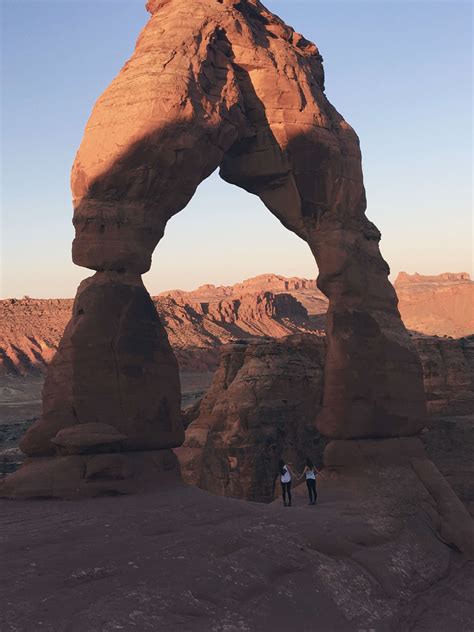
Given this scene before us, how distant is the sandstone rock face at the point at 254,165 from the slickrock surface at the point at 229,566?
2.51m

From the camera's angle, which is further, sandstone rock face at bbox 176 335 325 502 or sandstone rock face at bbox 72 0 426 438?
sandstone rock face at bbox 176 335 325 502

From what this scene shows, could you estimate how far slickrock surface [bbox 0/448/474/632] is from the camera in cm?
704

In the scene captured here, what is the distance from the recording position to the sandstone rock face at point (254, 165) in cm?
1221

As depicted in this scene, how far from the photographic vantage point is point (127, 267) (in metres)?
12.2

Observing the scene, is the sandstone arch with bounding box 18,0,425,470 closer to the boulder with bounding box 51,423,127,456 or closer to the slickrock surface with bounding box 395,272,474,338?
the boulder with bounding box 51,423,127,456

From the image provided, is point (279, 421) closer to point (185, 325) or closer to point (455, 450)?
point (455, 450)

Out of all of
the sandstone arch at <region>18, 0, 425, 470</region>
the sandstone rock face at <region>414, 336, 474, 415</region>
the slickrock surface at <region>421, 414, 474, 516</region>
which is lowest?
the slickrock surface at <region>421, 414, 474, 516</region>

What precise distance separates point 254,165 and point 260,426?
8693mm

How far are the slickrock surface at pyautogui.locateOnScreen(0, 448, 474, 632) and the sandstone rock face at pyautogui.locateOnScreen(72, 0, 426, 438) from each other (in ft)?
8.22

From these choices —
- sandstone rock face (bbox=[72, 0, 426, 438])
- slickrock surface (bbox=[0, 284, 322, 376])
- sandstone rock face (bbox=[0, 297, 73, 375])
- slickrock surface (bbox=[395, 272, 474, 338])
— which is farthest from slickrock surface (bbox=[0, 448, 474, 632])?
slickrock surface (bbox=[395, 272, 474, 338])

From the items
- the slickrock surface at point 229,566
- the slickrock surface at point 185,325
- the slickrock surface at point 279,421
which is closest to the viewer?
the slickrock surface at point 229,566

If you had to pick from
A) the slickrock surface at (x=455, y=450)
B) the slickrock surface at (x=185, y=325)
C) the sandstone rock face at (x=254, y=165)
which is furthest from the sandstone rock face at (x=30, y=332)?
the sandstone rock face at (x=254, y=165)

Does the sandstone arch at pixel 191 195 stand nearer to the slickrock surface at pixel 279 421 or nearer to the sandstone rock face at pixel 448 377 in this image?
the slickrock surface at pixel 279 421

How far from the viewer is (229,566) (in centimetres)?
835
